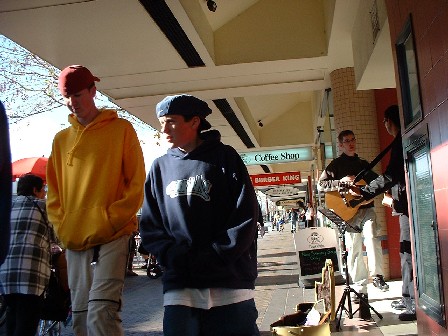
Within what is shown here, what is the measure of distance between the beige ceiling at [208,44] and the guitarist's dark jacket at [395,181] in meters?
1.29

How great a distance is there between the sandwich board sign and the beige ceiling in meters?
2.09

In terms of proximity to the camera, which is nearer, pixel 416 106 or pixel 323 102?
pixel 416 106

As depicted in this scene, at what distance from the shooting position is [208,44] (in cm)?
923

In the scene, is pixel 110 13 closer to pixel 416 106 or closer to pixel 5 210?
pixel 416 106

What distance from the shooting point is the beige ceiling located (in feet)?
23.8

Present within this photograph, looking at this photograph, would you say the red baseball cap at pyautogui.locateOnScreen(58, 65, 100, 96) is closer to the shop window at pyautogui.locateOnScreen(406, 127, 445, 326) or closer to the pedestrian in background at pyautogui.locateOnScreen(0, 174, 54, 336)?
the pedestrian in background at pyautogui.locateOnScreen(0, 174, 54, 336)

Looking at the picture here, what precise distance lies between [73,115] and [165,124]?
688 millimetres

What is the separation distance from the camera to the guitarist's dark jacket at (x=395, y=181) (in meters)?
5.15

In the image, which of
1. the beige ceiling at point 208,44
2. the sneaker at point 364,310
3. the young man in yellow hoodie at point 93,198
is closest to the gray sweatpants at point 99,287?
the young man in yellow hoodie at point 93,198

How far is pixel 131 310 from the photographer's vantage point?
8266 mm

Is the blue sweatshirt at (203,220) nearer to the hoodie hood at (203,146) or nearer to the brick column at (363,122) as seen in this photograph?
the hoodie hood at (203,146)

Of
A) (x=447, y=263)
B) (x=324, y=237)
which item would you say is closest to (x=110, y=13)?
(x=324, y=237)

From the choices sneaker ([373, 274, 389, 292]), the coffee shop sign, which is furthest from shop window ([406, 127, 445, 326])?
the coffee shop sign

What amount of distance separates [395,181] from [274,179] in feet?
73.0
